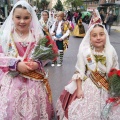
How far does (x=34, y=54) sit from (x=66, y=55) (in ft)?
20.7

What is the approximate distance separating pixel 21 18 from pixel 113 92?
1297 millimetres

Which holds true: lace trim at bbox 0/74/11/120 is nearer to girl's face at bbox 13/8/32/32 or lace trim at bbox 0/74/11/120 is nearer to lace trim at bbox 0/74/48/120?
lace trim at bbox 0/74/48/120

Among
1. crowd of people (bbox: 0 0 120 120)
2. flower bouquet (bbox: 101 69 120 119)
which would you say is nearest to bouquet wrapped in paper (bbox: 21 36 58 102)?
crowd of people (bbox: 0 0 120 120)

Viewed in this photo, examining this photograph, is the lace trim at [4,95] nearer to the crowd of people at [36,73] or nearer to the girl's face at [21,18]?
the crowd of people at [36,73]

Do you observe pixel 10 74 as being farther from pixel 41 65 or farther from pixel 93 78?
pixel 93 78

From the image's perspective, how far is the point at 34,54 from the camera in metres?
3.04

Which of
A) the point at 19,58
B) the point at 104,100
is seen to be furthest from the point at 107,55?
the point at 19,58

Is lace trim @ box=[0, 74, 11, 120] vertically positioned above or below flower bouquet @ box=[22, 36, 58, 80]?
below

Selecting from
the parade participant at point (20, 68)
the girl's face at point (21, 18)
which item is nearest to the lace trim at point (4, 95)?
the parade participant at point (20, 68)

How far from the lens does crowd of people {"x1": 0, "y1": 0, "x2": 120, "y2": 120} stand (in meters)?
3.05

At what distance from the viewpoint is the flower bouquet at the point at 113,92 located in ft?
9.63

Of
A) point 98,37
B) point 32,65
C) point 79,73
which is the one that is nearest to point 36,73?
point 32,65

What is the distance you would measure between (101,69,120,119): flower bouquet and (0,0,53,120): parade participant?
73 centimetres

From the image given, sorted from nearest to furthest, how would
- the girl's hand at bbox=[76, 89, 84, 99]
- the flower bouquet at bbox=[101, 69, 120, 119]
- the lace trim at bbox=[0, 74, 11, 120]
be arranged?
the flower bouquet at bbox=[101, 69, 120, 119] < the lace trim at bbox=[0, 74, 11, 120] < the girl's hand at bbox=[76, 89, 84, 99]
